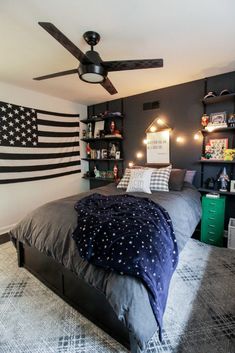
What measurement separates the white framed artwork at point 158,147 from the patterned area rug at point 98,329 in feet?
6.32

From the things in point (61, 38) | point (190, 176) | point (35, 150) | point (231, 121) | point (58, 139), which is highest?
point (61, 38)

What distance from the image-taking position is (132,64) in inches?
65.0

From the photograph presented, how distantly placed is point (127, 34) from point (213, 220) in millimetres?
2563

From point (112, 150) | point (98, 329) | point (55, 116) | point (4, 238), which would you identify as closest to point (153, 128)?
point (112, 150)

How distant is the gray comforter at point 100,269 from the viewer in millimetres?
1103

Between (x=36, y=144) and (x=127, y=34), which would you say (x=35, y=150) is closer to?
(x=36, y=144)

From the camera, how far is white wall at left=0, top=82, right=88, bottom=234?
10.2 feet

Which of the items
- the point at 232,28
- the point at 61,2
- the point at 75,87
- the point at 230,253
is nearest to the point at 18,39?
the point at 61,2

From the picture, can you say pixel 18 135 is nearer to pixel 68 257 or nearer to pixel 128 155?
pixel 128 155

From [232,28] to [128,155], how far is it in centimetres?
250

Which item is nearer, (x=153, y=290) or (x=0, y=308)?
(x=153, y=290)

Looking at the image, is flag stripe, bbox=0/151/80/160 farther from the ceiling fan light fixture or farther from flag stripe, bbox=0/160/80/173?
the ceiling fan light fixture

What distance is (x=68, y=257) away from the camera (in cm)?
152

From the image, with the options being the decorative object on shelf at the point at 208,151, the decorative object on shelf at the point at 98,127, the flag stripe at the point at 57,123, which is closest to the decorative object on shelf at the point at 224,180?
the decorative object on shelf at the point at 208,151
